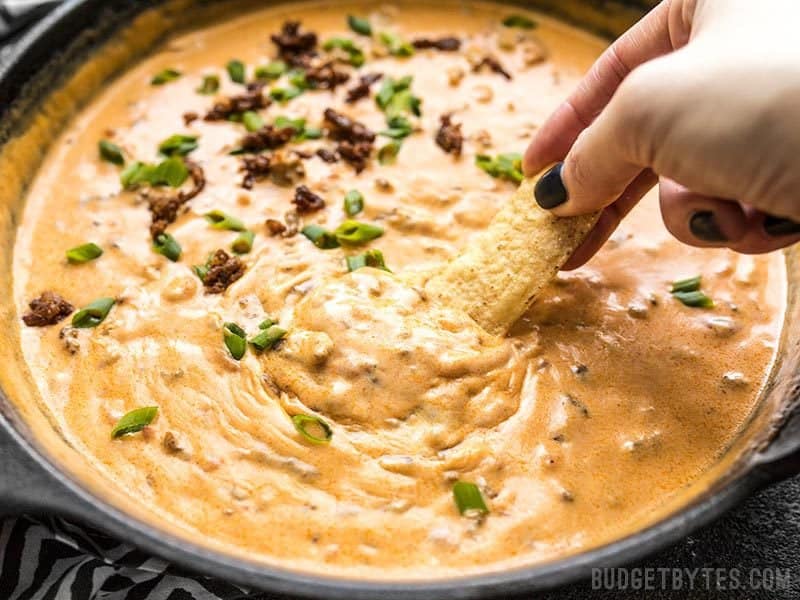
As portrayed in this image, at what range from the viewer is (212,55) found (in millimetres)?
4008

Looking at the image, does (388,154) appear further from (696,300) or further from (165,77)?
(696,300)

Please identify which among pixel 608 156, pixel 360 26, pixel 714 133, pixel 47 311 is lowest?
pixel 47 311

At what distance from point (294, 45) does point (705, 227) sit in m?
2.26

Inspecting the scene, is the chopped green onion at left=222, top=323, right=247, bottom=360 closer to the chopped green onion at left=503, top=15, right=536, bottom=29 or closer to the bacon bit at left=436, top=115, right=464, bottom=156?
the bacon bit at left=436, top=115, right=464, bottom=156

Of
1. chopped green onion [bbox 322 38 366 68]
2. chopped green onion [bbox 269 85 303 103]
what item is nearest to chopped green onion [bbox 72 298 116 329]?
chopped green onion [bbox 269 85 303 103]

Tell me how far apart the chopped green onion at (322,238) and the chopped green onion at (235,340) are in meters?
0.44

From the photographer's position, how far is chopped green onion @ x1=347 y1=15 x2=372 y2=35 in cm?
406

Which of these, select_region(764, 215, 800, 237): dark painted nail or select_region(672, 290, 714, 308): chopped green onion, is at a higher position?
select_region(764, 215, 800, 237): dark painted nail

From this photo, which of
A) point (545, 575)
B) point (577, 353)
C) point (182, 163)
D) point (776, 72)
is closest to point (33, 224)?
point (182, 163)

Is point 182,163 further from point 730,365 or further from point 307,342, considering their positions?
point 730,365

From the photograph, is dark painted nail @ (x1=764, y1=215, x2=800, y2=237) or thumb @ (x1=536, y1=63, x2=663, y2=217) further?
dark painted nail @ (x1=764, y1=215, x2=800, y2=237)

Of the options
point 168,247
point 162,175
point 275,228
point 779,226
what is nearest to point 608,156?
point 779,226

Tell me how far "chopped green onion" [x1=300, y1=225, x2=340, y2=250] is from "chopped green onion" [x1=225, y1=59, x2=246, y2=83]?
107 centimetres

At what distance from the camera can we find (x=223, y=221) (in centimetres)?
310
